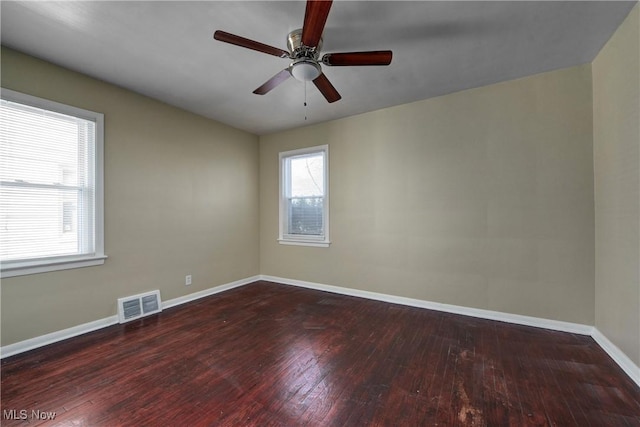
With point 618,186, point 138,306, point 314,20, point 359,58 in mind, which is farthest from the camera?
point 138,306

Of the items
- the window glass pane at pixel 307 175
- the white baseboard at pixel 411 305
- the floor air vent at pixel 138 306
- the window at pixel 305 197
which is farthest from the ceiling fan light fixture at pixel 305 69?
the floor air vent at pixel 138 306

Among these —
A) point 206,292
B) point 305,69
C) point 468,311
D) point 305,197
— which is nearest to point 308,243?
point 305,197

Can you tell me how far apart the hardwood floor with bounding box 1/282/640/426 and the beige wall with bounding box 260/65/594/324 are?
540 millimetres

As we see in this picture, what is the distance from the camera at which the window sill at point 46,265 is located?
2.33 m

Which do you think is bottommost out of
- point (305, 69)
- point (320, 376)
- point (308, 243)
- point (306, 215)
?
point (320, 376)

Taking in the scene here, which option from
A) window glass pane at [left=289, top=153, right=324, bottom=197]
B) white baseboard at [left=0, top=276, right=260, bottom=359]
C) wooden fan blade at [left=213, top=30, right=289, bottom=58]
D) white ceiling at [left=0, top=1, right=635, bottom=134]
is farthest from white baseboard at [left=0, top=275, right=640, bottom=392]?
wooden fan blade at [left=213, top=30, right=289, bottom=58]

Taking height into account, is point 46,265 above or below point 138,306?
above

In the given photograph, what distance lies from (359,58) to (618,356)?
10.4 feet

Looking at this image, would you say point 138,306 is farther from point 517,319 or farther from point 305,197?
point 517,319

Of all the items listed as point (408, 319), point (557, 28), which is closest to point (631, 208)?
point (557, 28)

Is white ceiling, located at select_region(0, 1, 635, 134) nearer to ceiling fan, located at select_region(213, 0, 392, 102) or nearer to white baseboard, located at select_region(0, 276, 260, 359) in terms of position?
ceiling fan, located at select_region(213, 0, 392, 102)

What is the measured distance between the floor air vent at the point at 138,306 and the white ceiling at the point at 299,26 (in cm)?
247

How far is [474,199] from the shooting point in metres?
3.18

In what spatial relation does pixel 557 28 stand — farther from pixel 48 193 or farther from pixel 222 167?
pixel 48 193
